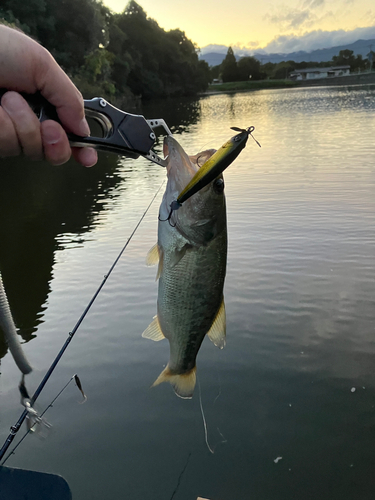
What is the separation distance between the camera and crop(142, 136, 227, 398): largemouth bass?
2523mm

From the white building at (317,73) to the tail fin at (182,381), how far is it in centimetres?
16848

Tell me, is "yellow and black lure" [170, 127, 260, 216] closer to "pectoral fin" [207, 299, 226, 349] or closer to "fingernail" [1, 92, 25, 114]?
"fingernail" [1, 92, 25, 114]

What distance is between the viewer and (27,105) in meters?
1.95

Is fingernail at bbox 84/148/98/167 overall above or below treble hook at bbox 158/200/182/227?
above

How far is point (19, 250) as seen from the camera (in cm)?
1247

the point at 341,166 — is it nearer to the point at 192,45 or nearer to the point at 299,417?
the point at 299,417

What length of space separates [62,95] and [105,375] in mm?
4832

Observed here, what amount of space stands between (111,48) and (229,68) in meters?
90.3

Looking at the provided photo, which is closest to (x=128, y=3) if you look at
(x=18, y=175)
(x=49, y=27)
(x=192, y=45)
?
(x=192, y=45)

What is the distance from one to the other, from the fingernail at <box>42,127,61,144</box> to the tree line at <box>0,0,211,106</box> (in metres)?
8.58

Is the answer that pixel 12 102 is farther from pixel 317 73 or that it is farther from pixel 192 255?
pixel 317 73

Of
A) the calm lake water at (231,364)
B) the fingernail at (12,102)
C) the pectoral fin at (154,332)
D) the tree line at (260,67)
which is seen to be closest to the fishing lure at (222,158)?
the fingernail at (12,102)

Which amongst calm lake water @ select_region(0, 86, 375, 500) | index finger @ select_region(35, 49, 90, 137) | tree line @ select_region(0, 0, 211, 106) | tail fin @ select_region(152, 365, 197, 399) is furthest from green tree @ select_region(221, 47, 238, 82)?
index finger @ select_region(35, 49, 90, 137)

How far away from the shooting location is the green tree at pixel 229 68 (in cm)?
14825
